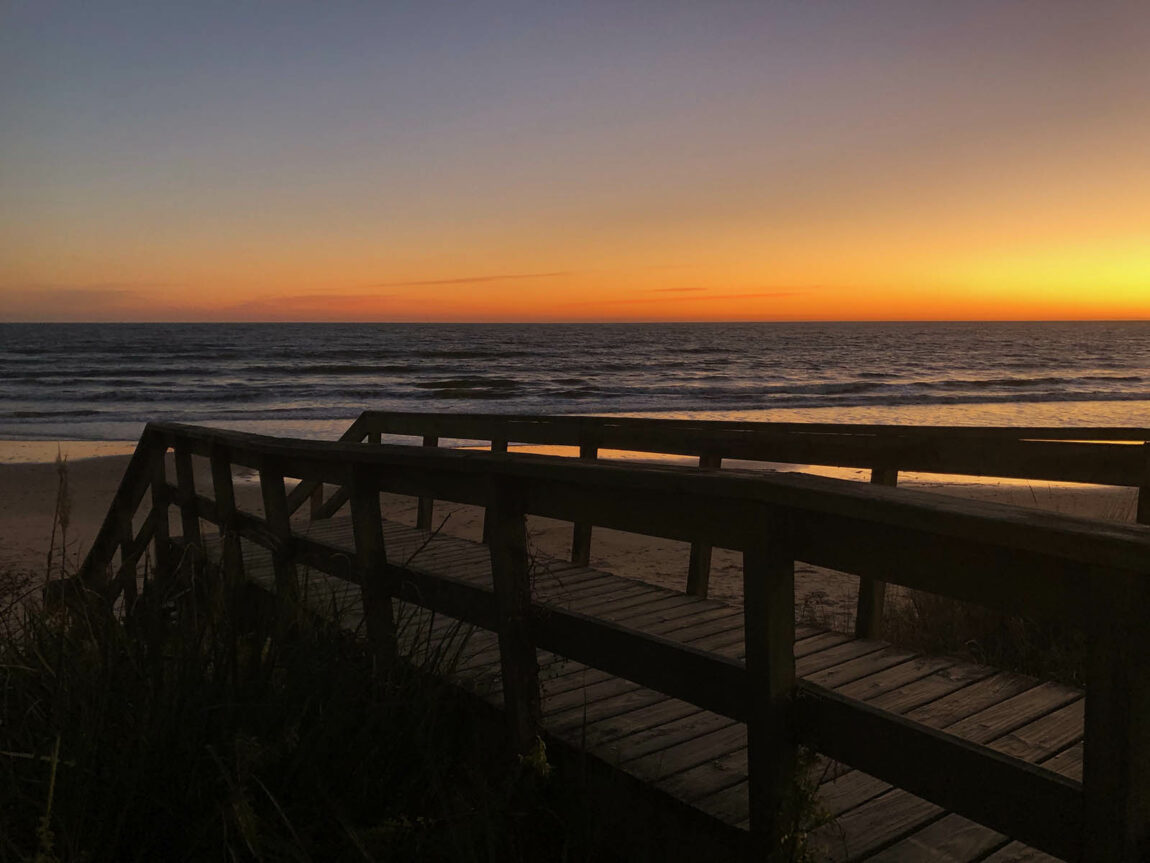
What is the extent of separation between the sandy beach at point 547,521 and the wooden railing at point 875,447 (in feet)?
4.63

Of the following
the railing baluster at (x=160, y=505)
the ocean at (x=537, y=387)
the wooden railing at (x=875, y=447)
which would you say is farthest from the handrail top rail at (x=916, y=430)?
the ocean at (x=537, y=387)

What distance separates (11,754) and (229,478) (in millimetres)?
2439

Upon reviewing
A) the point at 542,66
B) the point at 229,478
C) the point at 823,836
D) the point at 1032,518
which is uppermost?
the point at 542,66

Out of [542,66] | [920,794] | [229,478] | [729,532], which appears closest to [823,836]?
[920,794]

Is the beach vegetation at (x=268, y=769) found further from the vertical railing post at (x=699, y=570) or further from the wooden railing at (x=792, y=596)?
the vertical railing post at (x=699, y=570)

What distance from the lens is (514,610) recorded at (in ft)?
8.78

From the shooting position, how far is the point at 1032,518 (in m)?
1.47

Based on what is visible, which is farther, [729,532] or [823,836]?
[823,836]

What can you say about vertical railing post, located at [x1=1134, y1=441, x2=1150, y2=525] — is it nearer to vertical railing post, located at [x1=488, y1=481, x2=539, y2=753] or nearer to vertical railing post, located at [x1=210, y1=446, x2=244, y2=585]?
vertical railing post, located at [x1=488, y1=481, x2=539, y2=753]

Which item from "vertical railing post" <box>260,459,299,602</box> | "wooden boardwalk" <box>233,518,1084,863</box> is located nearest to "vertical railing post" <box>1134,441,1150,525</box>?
"wooden boardwalk" <box>233,518,1084,863</box>

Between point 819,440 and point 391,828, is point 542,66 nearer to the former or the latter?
point 819,440

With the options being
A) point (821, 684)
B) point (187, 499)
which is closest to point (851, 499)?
point (821, 684)

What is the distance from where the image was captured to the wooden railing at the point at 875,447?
3385mm

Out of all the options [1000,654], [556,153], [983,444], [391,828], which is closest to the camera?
[391,828]
